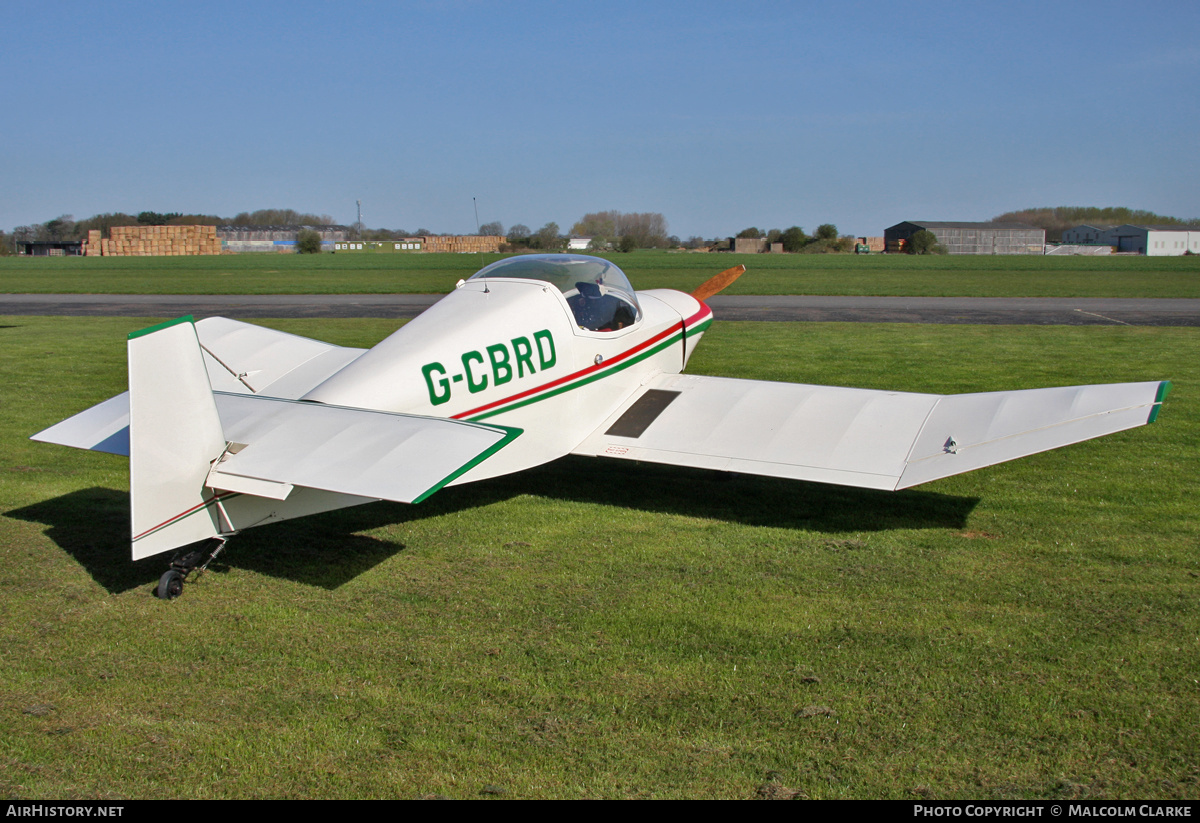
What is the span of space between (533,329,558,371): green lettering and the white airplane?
0.04 metres

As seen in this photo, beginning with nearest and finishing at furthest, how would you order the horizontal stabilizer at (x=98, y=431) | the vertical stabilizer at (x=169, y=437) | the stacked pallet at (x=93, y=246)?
the vertical stabilizer at (x=169, y=437), the horizontal stabilizer at (x=98, y=431), the stacked pallet at (x=93, y=246)

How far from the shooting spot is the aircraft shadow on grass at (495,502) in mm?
5820

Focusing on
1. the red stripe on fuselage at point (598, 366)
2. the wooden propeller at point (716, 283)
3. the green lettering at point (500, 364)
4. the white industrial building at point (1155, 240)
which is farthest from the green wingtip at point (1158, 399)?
the white industrial building at point (1155, 240)

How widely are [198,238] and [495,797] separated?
105 metres

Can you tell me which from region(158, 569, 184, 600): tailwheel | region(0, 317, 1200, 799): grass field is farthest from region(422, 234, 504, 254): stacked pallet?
region(158, 569, 184, 600): tailwheel

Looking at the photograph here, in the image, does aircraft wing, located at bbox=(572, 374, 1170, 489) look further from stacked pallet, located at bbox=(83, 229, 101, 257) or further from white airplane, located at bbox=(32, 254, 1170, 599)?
stacked pallet, located at bbox=(83, 229, 101, 257)

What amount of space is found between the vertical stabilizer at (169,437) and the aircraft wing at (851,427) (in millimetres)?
3087

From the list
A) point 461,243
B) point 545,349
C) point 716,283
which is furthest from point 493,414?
point 461,243

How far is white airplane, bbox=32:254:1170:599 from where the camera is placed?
4363 millimetres

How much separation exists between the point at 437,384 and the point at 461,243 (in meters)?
110

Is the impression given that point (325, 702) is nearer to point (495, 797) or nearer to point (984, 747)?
point (495, 797)

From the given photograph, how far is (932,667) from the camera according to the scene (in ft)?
14.2

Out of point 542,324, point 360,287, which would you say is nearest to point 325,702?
point 542,324

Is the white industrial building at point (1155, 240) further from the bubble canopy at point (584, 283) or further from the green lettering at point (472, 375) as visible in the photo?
the green lettering at point (472, 375)
